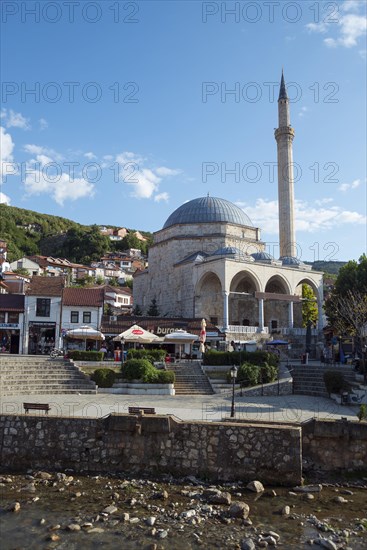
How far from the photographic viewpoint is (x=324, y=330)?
37.8 meters

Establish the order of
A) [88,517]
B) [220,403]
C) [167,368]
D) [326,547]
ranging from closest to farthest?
1. [326,547]
2. [88,517]
3. [220,403]
4. [167,368]

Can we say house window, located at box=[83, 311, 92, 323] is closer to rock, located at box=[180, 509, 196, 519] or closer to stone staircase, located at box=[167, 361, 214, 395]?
stone staircase, located at box=[167, 361, 214, 395]

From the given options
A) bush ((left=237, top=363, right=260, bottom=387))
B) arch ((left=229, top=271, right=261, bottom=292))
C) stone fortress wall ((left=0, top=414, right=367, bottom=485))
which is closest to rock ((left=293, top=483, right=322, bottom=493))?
stone fortress wall ((left=0, top=414, right=367, bottom=485))

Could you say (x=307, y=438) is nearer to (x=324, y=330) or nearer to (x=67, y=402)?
(x=67, y=402)

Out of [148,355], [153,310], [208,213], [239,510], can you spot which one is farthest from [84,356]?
[208,213]

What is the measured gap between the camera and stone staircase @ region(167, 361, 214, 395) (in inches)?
742

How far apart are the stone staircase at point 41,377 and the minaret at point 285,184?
87.2ft

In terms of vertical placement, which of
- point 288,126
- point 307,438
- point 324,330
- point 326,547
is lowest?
point 326,547

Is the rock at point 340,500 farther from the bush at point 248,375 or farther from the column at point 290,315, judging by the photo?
the column at point 290,315

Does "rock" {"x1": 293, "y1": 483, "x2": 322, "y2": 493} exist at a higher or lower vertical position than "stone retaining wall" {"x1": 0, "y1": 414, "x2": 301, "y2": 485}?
lower

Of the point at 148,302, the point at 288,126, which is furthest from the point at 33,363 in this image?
the point at 288,126

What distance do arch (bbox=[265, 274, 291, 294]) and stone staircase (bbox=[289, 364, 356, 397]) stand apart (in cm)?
1625

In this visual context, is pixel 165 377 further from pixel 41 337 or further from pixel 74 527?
pixel 41 337

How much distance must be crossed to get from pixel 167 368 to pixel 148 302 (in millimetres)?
A: 24597
